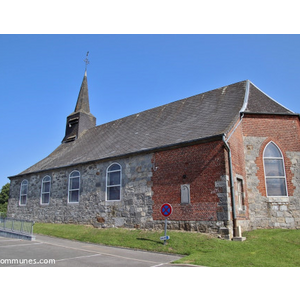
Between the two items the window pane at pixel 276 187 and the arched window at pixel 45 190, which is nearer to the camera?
the window pane at pixel 276 187

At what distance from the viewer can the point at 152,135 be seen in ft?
53.1

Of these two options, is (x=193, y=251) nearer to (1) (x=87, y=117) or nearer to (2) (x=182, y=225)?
(2) (x=182, y=225)

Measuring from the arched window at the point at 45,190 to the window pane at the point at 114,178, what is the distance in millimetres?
6509

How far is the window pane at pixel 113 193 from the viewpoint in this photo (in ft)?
50.0

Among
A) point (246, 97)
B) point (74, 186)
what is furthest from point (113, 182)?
point (246, 97)

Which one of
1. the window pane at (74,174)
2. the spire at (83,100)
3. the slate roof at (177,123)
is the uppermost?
the spire at (83,100)

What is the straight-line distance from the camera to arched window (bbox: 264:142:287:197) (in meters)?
13.0

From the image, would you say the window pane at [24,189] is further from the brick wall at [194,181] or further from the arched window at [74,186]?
the brick wall at [194,181]

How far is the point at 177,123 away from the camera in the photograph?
53.0ft

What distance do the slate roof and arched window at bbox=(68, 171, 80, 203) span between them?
836 mm

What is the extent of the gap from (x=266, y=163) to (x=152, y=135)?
21.5 feet

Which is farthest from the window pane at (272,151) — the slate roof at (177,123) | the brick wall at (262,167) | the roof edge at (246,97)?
the roof edge at (246,97)

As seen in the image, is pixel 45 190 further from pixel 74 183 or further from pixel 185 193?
pixel 185 193

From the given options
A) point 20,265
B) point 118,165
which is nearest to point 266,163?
point 118,165
